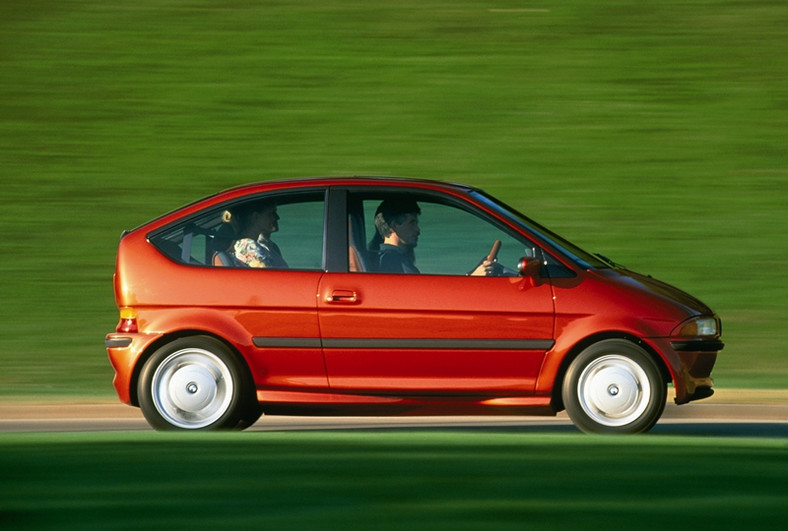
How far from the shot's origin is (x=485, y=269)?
8422mm

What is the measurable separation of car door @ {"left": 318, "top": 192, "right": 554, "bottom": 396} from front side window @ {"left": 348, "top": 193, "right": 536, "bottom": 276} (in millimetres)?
108

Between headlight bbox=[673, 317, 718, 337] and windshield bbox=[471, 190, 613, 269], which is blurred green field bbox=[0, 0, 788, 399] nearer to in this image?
headlight bbox=[673, 317, 718, 337]

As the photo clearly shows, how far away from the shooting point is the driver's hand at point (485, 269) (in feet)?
27.5

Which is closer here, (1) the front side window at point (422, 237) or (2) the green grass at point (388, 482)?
(2) the green grass at point (388, 482)

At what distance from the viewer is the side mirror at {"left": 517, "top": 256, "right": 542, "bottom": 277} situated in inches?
321

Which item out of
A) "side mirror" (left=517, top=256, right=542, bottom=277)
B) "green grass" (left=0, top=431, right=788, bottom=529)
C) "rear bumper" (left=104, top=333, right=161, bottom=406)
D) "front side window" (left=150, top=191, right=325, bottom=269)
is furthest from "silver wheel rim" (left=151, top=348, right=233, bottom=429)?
"side mirror" (left=517, top=256, right=542, bottom=277)

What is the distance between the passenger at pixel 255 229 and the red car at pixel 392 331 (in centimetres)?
1

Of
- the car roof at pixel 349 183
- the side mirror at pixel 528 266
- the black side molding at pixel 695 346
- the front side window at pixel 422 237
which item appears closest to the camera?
the side mirror at pixel 528 266

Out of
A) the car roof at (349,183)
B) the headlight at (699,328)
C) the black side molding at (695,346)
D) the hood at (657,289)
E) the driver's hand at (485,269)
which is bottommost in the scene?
the black side molding at (695,346)

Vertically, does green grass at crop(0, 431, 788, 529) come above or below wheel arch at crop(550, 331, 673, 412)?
below

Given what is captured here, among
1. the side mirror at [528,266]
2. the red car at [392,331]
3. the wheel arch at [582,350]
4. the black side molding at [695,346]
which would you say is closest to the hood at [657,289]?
the red car at [392,331]

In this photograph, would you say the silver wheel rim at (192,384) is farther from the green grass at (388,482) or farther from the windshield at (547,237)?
the windshield at (547,237)

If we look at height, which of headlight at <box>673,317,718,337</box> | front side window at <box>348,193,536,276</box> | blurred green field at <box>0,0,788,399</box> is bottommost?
headlight at <box>673,317,718,337</box>

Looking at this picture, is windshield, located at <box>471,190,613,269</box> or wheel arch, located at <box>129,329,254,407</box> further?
windshield, located at <box>471,190,613,269</box>
